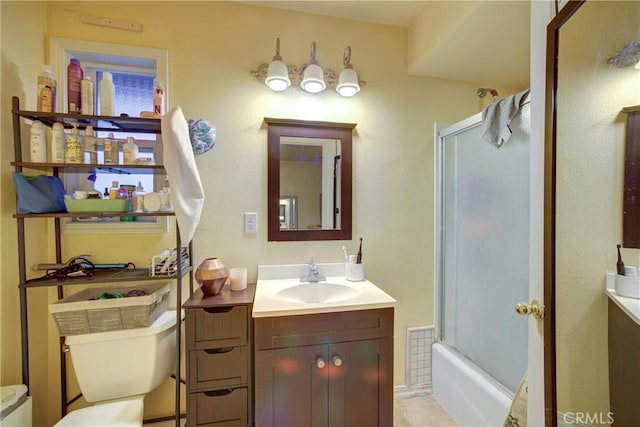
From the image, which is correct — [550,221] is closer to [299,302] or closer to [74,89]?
[299,302]

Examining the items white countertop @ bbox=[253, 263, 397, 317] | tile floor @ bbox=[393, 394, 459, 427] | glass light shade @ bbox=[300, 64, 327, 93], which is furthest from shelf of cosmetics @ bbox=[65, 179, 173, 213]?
tile floor @ bbox=[393, 394, 459, 427]

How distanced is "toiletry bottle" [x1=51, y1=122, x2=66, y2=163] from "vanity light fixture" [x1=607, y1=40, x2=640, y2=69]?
6.95ft

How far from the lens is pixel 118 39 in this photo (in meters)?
1.48

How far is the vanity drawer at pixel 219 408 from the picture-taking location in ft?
3.97

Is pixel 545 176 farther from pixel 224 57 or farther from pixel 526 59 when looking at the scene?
pixel 224 57

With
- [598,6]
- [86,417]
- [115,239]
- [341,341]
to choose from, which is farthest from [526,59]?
[86,417]

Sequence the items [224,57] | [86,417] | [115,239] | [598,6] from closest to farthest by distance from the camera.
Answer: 1. [598,6]
2. [86,417]
3. [115,239]
4. [224,57]

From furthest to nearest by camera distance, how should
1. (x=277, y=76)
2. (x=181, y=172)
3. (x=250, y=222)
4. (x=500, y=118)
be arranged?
1. (x=250, y=222)
2. (x=277, y=76)
3. (x=500, y=118)
4. (x=181, y=172)

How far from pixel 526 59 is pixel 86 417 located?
296cm

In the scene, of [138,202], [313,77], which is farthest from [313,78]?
[138,202]

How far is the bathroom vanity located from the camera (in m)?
1.19

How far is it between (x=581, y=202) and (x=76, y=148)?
6.61 ft

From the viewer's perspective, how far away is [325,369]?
123 centimetres

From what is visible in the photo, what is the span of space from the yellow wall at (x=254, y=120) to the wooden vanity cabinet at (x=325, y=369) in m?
0.53
